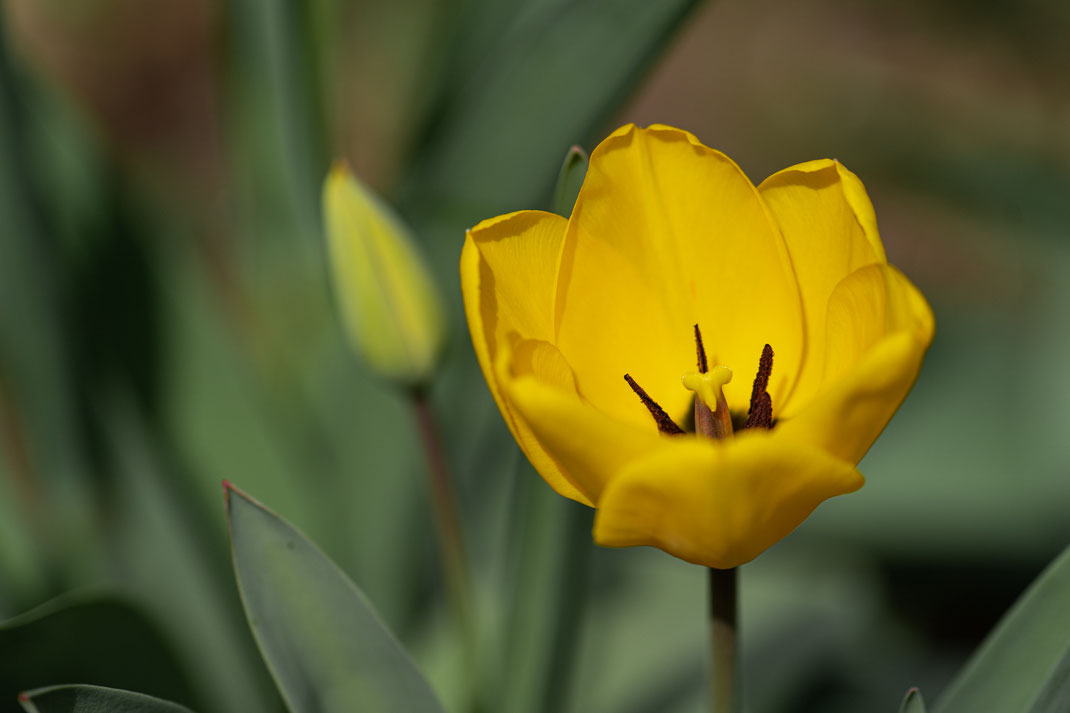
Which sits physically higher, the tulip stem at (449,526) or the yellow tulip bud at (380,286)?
the yellow tulip bud at (380,286)

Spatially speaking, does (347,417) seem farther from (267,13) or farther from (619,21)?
(619,21)

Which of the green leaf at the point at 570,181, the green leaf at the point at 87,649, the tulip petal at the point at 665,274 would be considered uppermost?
the green leaf at the point at 570,181

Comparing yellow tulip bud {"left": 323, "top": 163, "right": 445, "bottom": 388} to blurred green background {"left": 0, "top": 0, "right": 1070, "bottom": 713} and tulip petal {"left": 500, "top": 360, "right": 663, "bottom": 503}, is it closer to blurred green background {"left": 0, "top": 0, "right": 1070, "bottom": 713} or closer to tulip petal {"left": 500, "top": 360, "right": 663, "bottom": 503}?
blurred green background {"left": 0, "top": 0, "right": 1070, "bottom": 713}

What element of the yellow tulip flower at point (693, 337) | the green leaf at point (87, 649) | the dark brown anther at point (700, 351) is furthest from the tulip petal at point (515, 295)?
the green leaf at point (87, 649)

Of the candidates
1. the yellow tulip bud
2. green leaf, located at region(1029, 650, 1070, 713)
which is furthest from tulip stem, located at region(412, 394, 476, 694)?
green leaf, located at region(1029, 650, 1070, 713)

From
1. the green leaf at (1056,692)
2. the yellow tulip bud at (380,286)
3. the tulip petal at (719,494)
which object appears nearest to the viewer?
the tulip petal at (719,494)

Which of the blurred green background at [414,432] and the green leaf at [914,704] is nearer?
the green leaf at [914,704]

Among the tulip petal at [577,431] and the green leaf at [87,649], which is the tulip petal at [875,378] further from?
the green leaf at [87,649]

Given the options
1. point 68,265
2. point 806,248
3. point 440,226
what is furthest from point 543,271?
point 68,265
